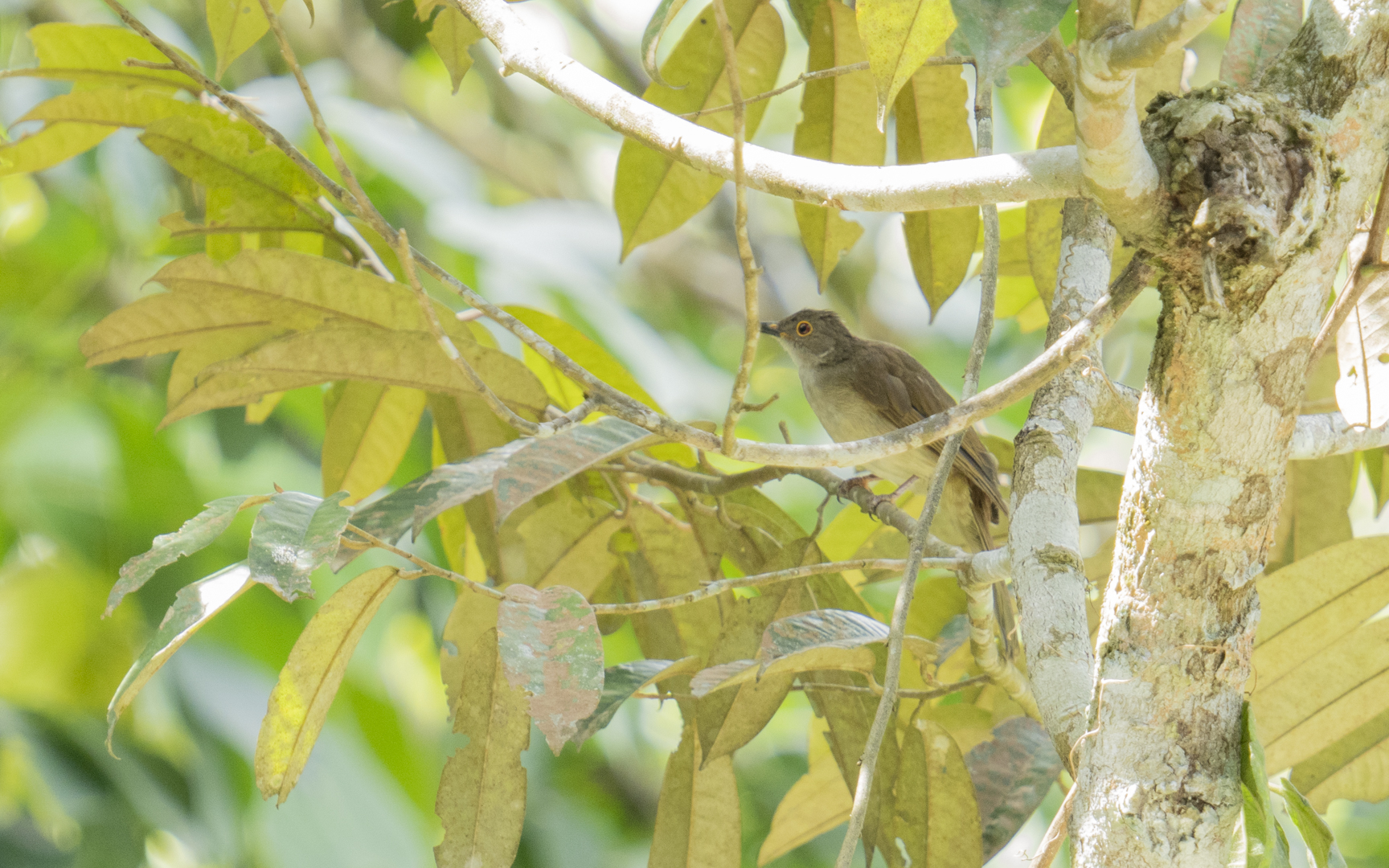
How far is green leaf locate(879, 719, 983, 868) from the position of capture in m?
1.91

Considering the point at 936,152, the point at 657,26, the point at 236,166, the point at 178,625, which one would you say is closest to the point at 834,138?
the point at 936,152

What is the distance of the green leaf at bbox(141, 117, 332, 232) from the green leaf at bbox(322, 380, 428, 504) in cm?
43

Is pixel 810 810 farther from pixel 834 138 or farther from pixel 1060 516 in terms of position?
pixel 834 138

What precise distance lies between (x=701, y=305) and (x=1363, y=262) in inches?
251

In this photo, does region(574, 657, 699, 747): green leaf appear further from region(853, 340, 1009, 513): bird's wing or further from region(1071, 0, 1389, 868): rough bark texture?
region(853, 340, 1009, 513): bird's wing

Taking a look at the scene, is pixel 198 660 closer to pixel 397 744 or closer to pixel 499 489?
pixel 397 744

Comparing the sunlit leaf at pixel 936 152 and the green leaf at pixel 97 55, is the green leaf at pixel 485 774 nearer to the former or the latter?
the sunlit leaf at pixel 936 152

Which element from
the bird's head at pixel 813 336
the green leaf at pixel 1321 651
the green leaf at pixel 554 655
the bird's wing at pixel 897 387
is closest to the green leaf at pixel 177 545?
the green leaf at pixel 554 655

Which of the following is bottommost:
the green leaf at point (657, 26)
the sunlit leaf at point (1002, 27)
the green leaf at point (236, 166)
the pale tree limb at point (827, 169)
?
the pale tree limb at point (827, 169)

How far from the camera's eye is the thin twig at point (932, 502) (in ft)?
4.65

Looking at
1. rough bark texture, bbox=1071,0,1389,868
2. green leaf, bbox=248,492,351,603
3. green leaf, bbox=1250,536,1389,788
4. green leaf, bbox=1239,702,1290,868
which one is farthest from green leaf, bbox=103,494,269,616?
green leaf, bbox=1250,536,1389,788

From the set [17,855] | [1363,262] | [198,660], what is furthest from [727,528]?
[17,855]

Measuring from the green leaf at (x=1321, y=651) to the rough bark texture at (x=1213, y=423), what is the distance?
89 cm

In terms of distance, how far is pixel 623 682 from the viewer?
184cm
